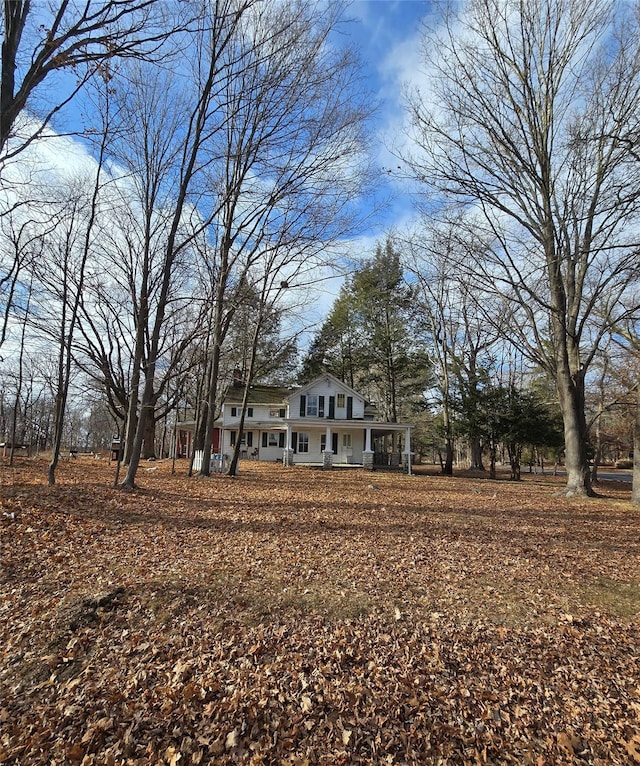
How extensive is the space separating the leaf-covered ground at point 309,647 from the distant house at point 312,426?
59.3 feet

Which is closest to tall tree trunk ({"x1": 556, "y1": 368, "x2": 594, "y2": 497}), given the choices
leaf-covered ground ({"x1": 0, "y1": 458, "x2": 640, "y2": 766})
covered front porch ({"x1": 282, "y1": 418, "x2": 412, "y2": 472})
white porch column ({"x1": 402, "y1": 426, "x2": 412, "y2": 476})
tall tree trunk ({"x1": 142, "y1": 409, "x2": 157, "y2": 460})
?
leaf-covered ground ({"x1": 0, "y1": 458, "x2": 640, "y2": 766})

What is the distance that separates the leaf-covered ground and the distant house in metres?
18.1

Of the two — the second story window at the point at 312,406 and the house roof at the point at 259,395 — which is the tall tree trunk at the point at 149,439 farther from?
the second story window at the point at 312,406

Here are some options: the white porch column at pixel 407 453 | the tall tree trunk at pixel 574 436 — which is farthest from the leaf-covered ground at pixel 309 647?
the white porch column at pixel 407 453

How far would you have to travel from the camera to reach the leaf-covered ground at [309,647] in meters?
2.56

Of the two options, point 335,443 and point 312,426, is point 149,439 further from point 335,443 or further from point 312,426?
point 335,443

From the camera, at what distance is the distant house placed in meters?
24.8

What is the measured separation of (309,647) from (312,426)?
878 inches

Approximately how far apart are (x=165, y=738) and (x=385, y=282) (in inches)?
1239

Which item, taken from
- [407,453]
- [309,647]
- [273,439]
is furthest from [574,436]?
[273,439]

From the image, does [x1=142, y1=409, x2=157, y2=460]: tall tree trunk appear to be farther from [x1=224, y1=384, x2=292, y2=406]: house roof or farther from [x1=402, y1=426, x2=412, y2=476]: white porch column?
[x1=402, y1=426, x2=412, y2=476]: white porch column

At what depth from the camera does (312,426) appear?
2573cm

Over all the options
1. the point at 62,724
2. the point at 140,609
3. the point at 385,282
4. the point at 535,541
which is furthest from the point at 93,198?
the point at 385,282

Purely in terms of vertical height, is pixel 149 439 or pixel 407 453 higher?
pixel 149 439
